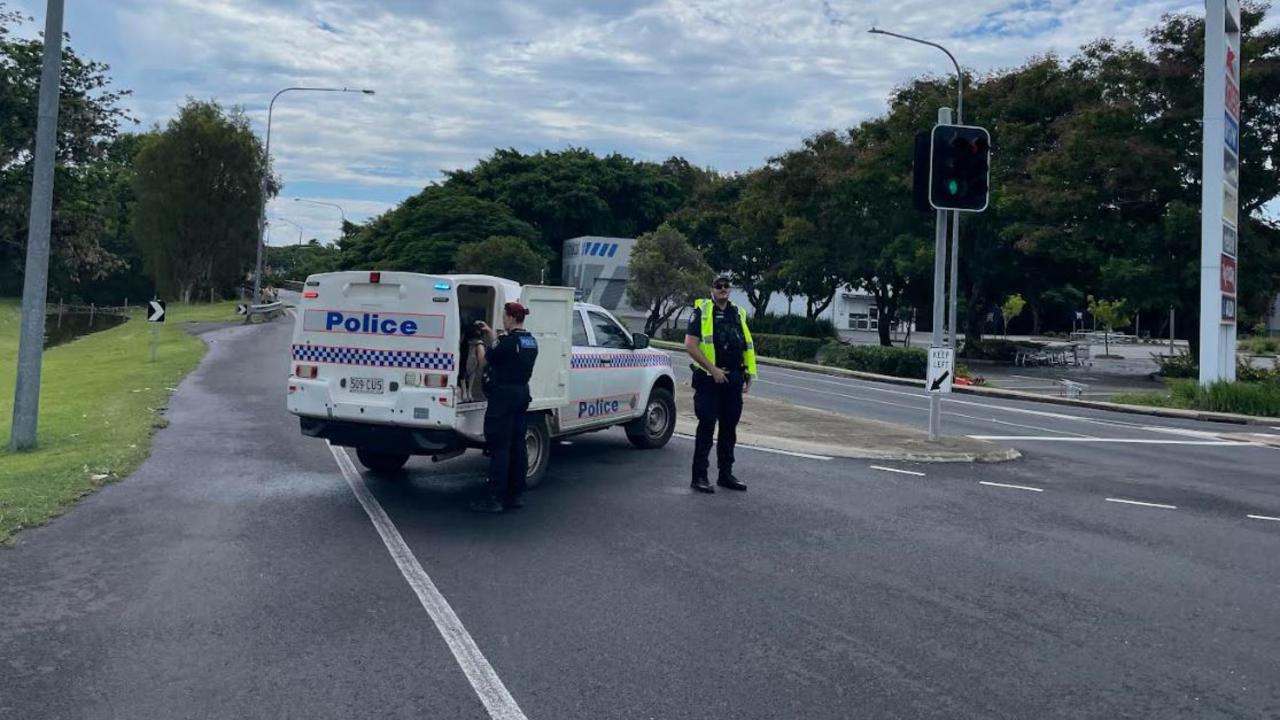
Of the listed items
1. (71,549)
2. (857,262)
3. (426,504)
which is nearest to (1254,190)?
(857,262)

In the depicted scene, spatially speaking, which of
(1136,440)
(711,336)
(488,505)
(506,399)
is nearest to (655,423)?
(711,336)

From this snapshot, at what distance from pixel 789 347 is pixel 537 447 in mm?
34759

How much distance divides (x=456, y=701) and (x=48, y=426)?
12365 millimetres

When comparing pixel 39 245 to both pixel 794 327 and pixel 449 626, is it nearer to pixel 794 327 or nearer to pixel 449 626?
pixel 449 626

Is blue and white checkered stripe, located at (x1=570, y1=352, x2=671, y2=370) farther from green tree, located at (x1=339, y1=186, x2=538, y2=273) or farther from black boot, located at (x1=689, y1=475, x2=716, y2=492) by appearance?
green tree, located at (x1=339, y1=186, x2=538, y2=273)

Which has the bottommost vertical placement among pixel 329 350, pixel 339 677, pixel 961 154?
pixel 339 677

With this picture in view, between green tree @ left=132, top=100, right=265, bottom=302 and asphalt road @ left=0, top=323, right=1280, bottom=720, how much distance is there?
6178 cm

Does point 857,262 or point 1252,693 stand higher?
point 857,262

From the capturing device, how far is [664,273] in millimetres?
55344

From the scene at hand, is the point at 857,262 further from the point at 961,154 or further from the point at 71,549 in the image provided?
the point at 71,549

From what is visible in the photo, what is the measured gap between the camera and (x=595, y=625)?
5844mm

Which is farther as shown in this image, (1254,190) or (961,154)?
(1254,190)

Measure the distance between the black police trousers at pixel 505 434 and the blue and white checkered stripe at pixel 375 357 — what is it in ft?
1.76

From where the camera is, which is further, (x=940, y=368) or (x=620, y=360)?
(x=940, y=368)
